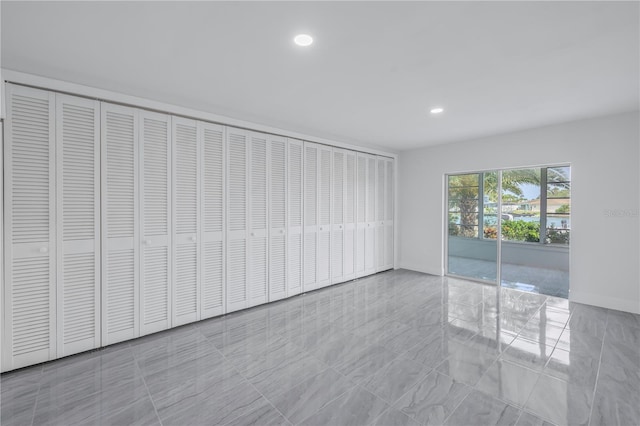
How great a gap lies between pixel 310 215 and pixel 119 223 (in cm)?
257

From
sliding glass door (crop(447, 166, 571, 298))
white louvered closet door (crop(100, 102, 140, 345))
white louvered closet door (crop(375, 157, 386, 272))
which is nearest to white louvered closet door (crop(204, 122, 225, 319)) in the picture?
white louvered closet door (crop(100, 102, 140, 345))

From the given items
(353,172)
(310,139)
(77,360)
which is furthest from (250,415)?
(353,172)

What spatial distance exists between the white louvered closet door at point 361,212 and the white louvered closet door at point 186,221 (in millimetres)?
2955

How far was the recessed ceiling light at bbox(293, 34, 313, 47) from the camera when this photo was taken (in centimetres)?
208

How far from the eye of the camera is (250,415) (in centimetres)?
200

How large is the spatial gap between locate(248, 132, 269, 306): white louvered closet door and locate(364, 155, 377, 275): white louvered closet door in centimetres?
227

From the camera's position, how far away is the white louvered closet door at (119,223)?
2914mm

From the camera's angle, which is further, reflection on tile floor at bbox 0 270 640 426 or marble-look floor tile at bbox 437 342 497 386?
marble-look floor tile at bbox 437 342 497 386

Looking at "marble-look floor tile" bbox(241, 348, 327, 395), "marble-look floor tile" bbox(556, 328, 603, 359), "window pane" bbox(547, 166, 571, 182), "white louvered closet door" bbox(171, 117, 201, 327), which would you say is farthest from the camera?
"window pane" bbox(547, 166, 571, 182)

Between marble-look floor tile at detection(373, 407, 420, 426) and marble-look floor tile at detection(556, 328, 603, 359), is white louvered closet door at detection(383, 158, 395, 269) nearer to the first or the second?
marble-look floor tile at detection(556, 328, 603, 359)

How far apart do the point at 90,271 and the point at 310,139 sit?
10.7ft

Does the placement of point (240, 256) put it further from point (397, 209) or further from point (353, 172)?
point (397, 209)

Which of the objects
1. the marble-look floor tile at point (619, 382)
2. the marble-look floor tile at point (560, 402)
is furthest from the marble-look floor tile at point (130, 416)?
the marble-look floor tile at point (619, 382)

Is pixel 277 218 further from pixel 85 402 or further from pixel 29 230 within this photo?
pixel 85 402
